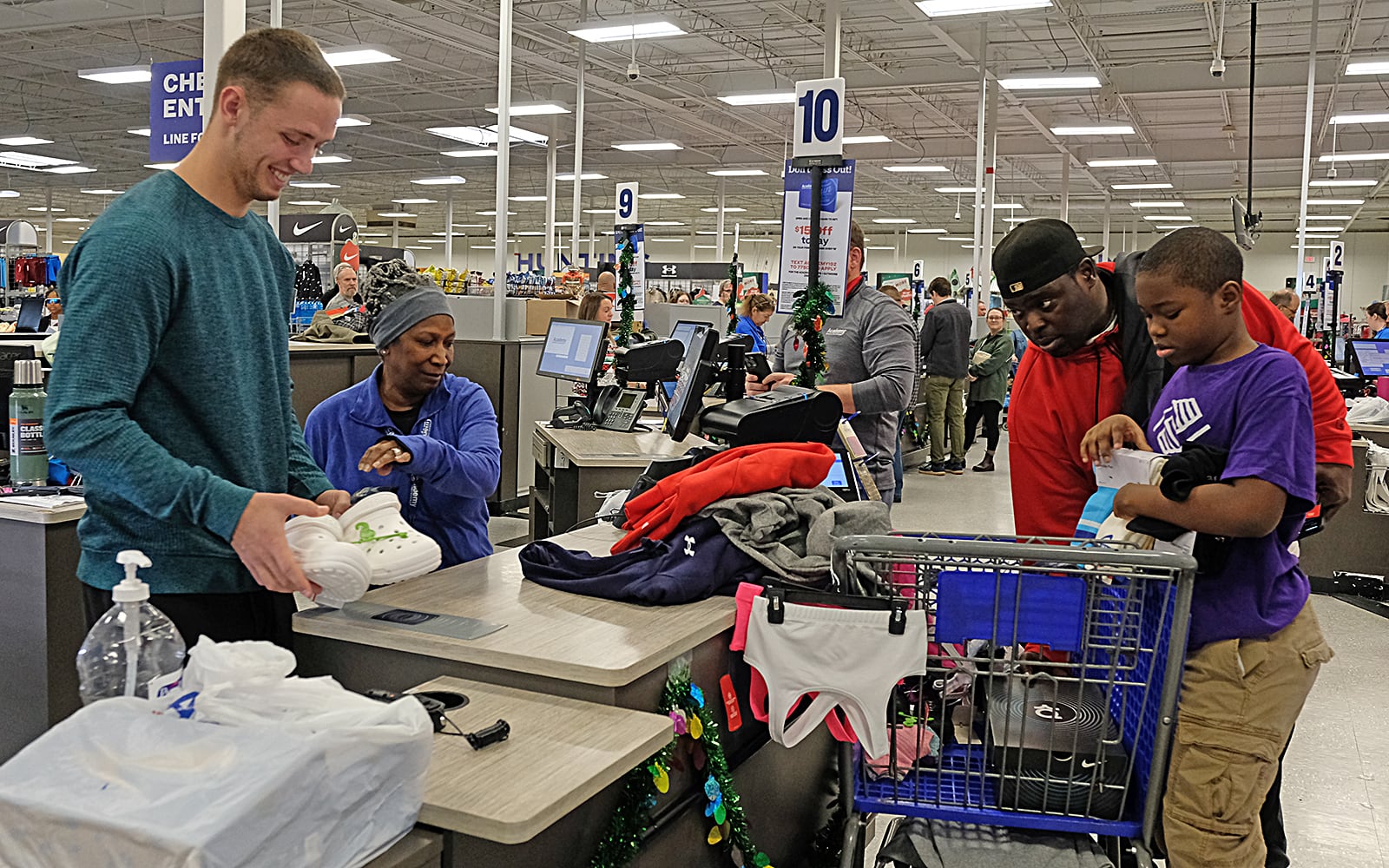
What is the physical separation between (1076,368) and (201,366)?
1.78 meters

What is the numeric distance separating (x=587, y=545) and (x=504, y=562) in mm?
261

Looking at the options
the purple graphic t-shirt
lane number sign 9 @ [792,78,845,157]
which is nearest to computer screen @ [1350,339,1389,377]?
lane number sign 9 @ [792,78,845,157]

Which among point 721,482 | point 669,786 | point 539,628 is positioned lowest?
point 669,786

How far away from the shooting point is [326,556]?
156cm

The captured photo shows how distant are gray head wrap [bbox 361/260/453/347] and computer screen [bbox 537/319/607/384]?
3.31 m

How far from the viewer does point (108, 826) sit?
41.9 inches

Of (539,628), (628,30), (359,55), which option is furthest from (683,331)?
(359,55)

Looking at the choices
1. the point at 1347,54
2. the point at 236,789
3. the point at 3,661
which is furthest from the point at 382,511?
the point at 1347,54

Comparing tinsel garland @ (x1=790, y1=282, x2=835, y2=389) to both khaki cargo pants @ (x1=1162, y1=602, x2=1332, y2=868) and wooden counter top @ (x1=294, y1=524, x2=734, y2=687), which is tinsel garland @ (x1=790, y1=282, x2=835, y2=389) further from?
khaki cargo pants @ (x1=1162, y1=602, x2=1332, y2=868)

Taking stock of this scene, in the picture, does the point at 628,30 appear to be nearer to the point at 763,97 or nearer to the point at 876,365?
the point at 763,97

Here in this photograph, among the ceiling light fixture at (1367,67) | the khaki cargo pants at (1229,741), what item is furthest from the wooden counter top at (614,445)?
the ceiling light fixture at (1367,67)

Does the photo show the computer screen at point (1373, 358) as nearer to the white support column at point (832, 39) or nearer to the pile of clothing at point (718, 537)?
the white support column at point (832, 39)

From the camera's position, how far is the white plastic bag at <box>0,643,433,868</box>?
3.49 ft

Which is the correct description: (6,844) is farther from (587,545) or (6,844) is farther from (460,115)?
(460,115)
